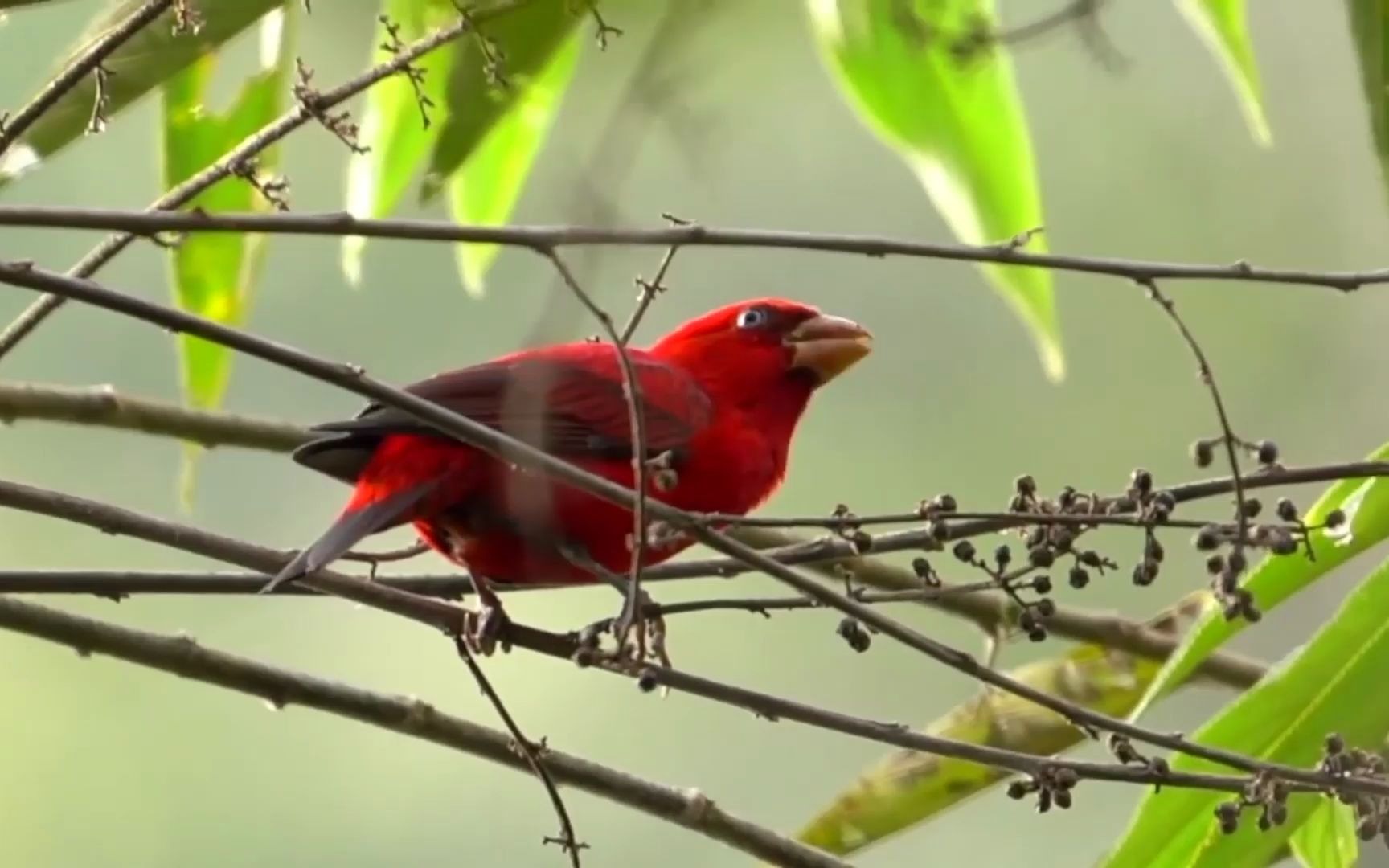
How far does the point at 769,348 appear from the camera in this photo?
173 centimetres

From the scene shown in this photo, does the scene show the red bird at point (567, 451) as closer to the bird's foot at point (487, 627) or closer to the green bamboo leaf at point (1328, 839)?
the bird's foot at point (487, 627)

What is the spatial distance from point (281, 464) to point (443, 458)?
2.06ft

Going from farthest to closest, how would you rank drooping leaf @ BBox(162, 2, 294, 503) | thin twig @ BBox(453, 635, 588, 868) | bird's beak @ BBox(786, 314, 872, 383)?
bird's beak @ BBox(786, 314, 872, 383) → drooping leaf @ BBox(162, 2, 294, 503) → thin twig @ BBox(453, 635, 588, 868)

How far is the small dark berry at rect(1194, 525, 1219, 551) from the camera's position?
89 centimetres

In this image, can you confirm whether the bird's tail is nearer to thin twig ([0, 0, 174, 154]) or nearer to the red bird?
the red bird

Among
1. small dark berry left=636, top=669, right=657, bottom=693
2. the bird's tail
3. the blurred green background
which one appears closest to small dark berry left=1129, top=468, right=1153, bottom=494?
small dark berry left=636, top=669, right=657, bottom=693

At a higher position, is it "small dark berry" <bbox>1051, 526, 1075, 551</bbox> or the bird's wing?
the bird's wing

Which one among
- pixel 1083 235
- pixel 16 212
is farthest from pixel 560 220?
pixel 1083 235

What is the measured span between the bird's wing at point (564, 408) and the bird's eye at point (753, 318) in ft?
0.38

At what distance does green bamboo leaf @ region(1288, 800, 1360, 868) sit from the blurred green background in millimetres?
712

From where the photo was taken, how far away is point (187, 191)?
0.96 m

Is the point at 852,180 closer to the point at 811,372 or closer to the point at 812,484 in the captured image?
the point at 811,372

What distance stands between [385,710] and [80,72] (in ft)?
1.53

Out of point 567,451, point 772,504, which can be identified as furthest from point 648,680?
point 772,504
